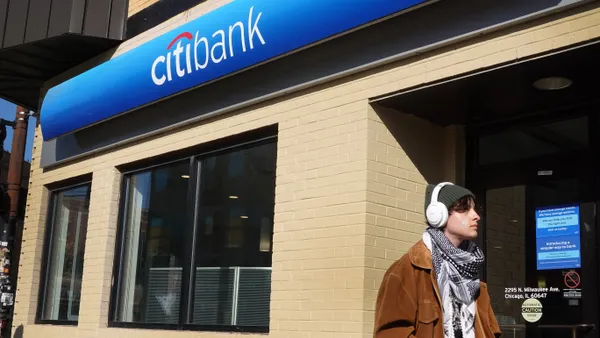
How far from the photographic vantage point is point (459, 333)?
3.47m

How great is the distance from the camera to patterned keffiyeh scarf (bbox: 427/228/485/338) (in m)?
3.46

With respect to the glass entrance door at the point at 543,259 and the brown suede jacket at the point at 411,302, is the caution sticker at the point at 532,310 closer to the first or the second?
the glass entrance door at the point at 543,259

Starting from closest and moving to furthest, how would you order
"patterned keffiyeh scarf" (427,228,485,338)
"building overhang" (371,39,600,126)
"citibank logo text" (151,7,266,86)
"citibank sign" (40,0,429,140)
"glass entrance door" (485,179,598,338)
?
"patterned keffiyeh scarf" (427,228,485,338), "building overhang" (371,39,600,126), "glass entrance door" (485,179,598,338), "citibank sign" (40,0,429,140), "citibank logo text" (151,7,266,86)

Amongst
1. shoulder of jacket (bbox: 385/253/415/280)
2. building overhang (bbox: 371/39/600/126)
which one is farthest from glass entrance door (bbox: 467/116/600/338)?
shoulder of jacket (bbox: 385/253/415/280)

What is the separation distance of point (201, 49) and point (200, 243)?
73.5 inches

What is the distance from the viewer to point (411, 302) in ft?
11.0

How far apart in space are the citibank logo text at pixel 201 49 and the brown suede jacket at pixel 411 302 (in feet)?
10.9

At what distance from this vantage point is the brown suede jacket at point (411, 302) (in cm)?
333

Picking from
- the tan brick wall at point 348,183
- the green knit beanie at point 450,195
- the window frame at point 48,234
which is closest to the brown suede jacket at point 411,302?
the green knit beanie at point 450,195

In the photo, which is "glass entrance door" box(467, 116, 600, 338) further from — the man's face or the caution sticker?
the man's face

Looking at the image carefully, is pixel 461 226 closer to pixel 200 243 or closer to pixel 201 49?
pixel 201 49

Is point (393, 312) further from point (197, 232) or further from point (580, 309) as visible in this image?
point (197, 232)

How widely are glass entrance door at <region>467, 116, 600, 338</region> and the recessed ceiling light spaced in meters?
0.45

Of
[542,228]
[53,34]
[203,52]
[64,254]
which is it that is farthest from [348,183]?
[64,254]
